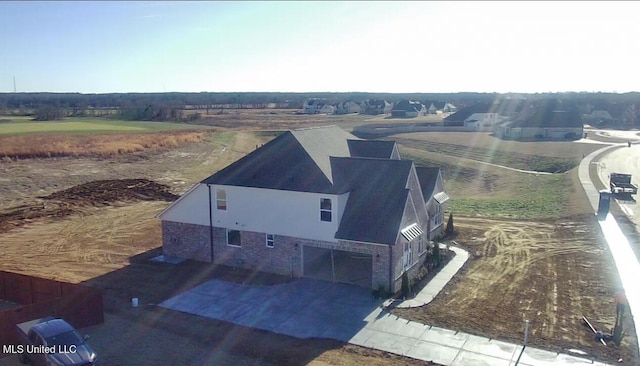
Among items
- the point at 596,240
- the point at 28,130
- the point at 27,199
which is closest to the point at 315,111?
the point at 28,130

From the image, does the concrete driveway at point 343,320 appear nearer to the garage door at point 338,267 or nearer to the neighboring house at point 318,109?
the garage door at point 338,267

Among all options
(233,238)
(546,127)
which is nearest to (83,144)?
(233,238)

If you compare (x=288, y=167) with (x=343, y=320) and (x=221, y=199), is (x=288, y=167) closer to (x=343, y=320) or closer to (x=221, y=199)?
(x=221, y=199)

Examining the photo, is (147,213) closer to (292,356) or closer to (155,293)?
(155,293)

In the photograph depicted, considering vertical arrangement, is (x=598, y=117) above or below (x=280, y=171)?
above

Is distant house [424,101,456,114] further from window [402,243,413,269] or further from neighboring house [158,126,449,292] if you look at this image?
window [402,243,413,269]

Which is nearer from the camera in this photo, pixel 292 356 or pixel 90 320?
pixel 292 356

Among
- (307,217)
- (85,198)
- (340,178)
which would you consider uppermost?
(340,178)
